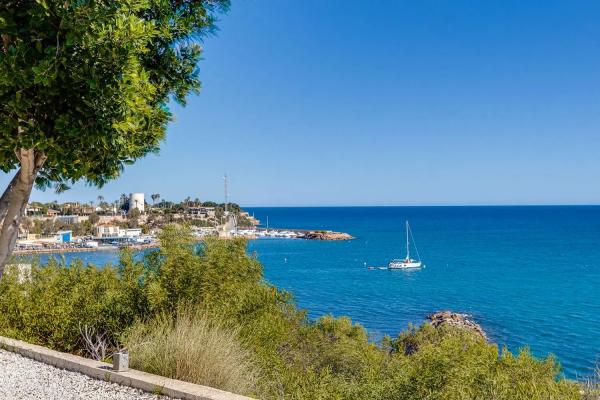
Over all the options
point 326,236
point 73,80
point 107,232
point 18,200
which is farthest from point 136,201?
point 73,80

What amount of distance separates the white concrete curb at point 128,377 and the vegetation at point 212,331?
0.42 metres

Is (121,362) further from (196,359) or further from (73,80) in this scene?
(73,80)

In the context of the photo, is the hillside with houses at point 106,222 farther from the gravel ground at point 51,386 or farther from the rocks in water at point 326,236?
the gravel ground at point 51,386

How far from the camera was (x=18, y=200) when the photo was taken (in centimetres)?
413

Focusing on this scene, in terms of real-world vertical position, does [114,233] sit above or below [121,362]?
below

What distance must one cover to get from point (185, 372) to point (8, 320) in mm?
4208

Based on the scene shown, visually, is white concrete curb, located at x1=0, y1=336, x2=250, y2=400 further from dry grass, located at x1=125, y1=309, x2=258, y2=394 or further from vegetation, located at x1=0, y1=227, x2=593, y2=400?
vegetation, located at x1=0, y1=227, x2=593, y2=400

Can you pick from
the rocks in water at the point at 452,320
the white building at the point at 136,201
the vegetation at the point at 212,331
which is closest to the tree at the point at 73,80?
the vegetation at the point at 212,331

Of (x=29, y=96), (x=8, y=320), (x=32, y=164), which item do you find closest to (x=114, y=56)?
(x=29, y=96)

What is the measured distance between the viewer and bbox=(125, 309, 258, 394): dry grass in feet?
19.5

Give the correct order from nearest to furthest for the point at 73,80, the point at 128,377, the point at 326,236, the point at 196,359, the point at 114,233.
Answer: the point at 73,80
the point at 128,377
the point at 196,359
the point at 114,233
the point at 326,236

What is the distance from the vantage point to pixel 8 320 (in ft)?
→ 27.3

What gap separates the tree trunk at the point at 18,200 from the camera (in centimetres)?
399

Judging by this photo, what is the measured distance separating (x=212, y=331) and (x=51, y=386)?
1903mm
